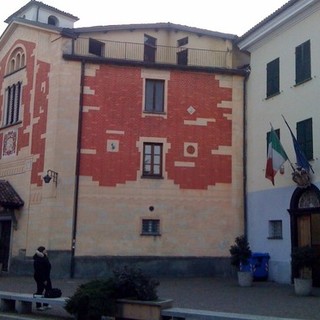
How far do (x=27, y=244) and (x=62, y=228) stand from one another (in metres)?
2.29

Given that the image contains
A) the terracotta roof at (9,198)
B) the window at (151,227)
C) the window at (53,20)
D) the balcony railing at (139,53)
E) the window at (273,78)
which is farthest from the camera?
the window at (53,20)

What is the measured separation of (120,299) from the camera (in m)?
10.5

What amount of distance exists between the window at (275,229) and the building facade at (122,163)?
75.7 inches

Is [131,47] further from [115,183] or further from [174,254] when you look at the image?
[174,254]

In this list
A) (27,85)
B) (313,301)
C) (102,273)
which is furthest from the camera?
(27,85)

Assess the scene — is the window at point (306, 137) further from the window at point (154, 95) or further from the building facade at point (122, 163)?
the window at point (154, 95)

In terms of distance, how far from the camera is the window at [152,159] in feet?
75.3

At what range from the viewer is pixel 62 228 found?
21.7 meters

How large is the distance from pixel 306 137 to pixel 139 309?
1162 centimetres

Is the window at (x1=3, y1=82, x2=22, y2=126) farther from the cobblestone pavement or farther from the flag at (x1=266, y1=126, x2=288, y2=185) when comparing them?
the flag at (x1=266, y1=126, x2=288, y2=185)

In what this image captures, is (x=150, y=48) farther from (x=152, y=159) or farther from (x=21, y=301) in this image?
(x=21, y=301)

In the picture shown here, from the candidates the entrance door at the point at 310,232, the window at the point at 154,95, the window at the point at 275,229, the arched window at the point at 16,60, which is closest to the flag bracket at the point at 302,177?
the entrance door at the point at 310,232

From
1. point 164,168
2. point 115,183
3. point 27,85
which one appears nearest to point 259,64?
point 164,168

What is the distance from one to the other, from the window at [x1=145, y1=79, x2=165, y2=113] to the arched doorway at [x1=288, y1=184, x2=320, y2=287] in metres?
7.32
